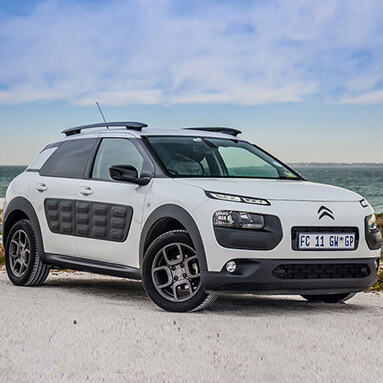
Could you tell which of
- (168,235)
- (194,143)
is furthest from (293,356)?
(194,143)

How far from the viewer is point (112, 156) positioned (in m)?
9.12

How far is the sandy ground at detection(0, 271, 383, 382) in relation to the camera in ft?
→ 18.2

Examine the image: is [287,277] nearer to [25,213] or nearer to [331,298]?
[331,298]

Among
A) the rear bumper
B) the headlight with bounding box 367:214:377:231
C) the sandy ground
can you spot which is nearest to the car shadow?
the sandy ground

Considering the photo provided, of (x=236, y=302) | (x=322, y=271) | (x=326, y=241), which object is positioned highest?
(x=326, y=241)

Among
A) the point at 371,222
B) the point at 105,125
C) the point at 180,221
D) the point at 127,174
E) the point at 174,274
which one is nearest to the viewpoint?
the point at 180,221

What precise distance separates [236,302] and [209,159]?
4.96 ft

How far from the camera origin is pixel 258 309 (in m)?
8.32

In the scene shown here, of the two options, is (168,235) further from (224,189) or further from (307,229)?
(307,229)

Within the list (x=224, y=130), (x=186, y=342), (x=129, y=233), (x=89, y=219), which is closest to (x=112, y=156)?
(x=89, y=219)

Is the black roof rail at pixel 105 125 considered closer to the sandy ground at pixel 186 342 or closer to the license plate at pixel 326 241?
the sandy ground at pixel 186 342

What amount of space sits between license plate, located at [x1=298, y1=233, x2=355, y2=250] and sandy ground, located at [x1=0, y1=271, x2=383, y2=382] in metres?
0.64

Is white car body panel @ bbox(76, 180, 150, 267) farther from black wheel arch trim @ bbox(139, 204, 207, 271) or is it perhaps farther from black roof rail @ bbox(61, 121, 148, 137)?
black roof rail @ bbox(61, 121, 148, 137)

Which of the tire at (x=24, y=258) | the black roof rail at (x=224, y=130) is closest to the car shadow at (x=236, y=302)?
the tire at (x=24, y=258)
